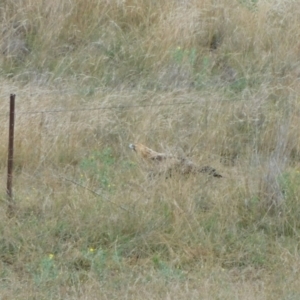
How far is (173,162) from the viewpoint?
6738mm

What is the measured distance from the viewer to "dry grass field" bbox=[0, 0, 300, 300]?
5.47m

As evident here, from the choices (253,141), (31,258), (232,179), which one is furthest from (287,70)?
(31,258)

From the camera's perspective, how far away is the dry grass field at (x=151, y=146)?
5.47 metres

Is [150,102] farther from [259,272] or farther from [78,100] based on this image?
[259,272]

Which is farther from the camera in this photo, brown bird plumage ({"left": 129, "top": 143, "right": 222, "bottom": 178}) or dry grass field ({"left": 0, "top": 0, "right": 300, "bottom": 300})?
brown bird plumage ({"left": 129, "top": 143, "right": 222, "bottom": 178})

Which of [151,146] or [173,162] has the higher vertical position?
[173,162]

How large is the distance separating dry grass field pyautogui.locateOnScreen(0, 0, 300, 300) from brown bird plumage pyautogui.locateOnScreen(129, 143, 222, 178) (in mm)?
74

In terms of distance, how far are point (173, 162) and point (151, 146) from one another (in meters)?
0.92

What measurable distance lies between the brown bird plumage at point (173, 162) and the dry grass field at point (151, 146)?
74 mm

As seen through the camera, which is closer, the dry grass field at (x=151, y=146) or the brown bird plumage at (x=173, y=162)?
the dry grass field at (x=151, y=146)

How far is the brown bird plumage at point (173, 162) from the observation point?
6684 mm

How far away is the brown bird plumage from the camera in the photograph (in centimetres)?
668

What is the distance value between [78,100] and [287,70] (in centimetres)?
250

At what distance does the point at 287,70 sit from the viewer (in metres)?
9.30
